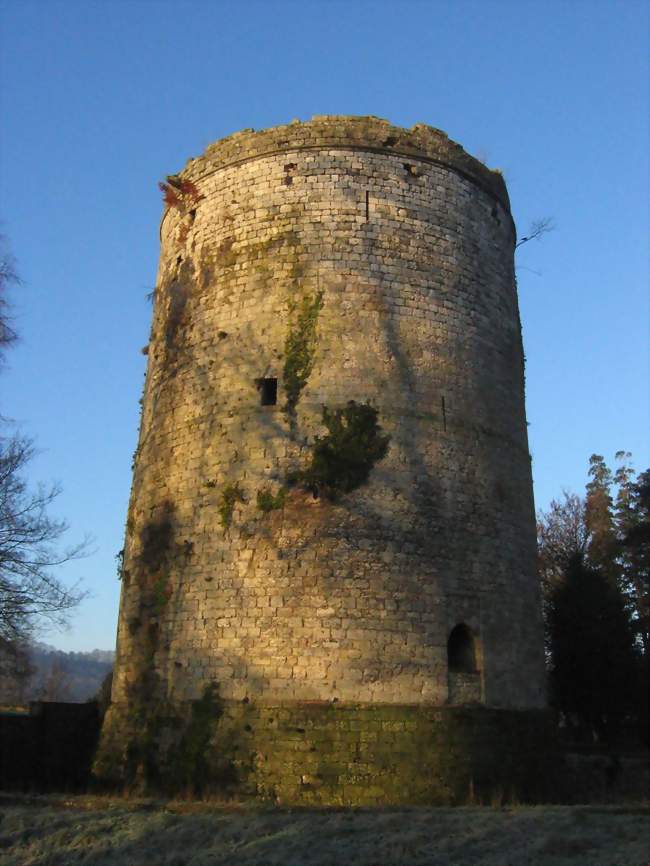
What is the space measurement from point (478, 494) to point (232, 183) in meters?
6.75

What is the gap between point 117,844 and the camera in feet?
28.0

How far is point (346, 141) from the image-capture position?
44.4 ft

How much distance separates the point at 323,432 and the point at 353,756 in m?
4.44

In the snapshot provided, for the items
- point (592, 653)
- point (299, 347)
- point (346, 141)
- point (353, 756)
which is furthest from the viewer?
point (592, 653)

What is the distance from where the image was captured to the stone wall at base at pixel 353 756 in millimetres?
10367

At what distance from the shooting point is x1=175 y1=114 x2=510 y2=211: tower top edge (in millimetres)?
13578

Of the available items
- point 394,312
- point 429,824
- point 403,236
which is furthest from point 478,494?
point 429,824

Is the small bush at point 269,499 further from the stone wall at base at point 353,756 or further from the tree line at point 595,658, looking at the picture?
the tree line at point 595,658

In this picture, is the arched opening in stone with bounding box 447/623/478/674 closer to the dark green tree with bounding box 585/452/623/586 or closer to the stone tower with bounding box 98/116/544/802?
the stone tower with bounding box 98/116/544/802

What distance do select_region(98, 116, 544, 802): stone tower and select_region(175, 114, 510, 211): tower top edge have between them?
0.04 meters

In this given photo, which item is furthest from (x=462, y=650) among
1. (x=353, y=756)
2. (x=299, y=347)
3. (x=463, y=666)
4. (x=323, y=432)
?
(x=299, y=347)

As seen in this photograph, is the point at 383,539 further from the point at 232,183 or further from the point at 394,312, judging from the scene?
the point at 232,183

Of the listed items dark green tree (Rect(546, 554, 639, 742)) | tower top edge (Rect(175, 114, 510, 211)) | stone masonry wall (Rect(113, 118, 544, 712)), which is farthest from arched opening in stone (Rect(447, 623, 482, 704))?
dark green tree (Rect(546, 554, 639, 742))

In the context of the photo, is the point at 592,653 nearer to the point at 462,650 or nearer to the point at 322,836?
the point at 462,650
